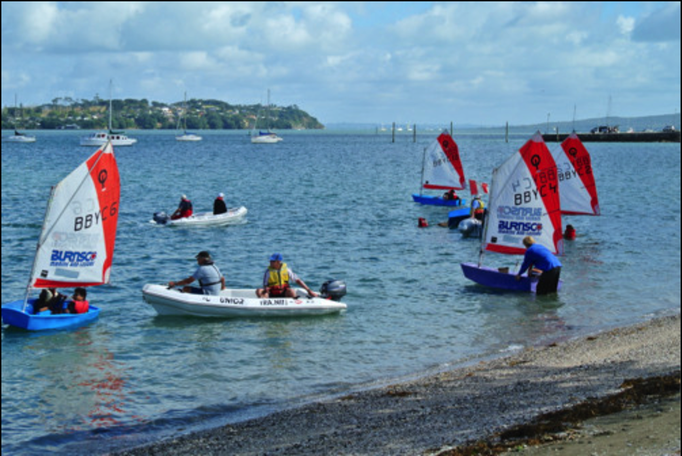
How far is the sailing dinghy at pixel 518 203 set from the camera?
2556 cm

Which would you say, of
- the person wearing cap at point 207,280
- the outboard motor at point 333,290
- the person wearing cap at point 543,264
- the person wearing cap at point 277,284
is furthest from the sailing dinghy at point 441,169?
the person wearing cap at point 207,280

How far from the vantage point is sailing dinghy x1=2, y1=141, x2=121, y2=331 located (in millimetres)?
20469

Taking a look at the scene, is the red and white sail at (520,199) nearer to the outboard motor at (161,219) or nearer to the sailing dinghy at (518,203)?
the sailing dinghy at (518,203)

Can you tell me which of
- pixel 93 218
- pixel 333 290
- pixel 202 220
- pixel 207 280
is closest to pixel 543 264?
pixel 333 290

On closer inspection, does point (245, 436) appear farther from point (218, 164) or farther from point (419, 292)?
point (218, 164)

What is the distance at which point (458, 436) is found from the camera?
1157 cm

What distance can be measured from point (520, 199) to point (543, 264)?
260 cm

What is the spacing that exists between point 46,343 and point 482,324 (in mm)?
11602

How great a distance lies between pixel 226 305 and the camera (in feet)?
71.3

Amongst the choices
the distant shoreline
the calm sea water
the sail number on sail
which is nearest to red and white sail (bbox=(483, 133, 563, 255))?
the calm sea water

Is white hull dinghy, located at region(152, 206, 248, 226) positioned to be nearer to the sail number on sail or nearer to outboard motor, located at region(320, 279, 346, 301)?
outboard motor, located at region(320, 279, 346, 301)

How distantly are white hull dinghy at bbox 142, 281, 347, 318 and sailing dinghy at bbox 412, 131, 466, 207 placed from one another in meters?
28.4

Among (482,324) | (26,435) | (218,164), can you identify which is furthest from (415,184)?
(26,435)

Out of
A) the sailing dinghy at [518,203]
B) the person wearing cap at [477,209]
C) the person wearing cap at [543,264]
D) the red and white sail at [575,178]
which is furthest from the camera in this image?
the person wearing cap at [477,209]
